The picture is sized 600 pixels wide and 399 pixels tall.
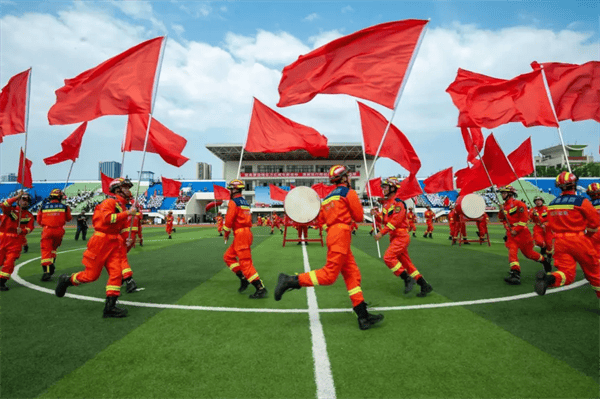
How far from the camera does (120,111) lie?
6.53m

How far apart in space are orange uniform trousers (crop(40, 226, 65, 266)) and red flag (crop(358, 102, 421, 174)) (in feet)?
30.3

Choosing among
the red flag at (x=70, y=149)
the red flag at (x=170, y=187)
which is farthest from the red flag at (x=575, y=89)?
the red flag at (x=170, y=187)

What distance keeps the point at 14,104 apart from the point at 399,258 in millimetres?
9922

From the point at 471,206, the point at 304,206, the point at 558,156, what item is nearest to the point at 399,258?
the point at 304,206

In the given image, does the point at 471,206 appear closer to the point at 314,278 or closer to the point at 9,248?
the point at 314,278

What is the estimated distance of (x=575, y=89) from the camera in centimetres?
794

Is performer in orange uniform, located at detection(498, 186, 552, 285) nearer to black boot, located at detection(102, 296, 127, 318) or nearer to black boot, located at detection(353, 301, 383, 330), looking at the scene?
black boot, located at detection(353, 301, 383, 330)

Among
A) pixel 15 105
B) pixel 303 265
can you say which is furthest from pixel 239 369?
pixel 15 105

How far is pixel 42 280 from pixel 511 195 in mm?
11830

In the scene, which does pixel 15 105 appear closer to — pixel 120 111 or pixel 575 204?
pixel 120 111

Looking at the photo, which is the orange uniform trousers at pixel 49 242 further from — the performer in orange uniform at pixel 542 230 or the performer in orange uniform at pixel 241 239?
the performer in orange uniform at pixel 542 230

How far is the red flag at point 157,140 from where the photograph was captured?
9750mm

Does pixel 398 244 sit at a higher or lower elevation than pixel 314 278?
higher

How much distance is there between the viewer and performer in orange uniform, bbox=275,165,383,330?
14.1 ft
